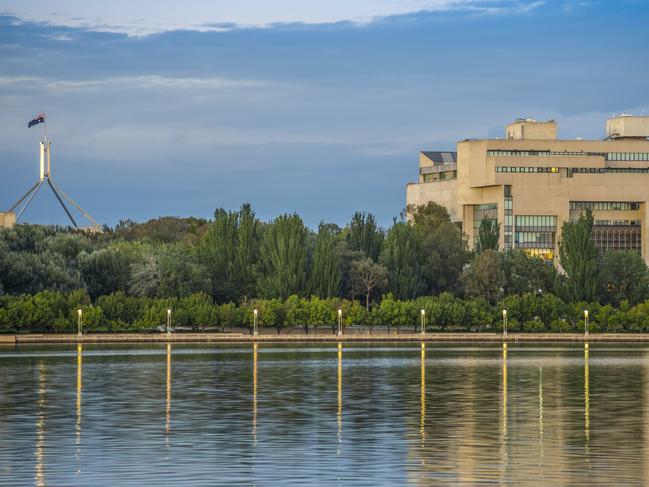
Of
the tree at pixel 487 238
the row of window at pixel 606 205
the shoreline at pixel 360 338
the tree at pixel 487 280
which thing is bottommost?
the shoreline at pixel 360 338

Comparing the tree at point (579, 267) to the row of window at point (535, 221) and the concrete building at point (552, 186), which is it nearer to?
the concrete building at point (552, 186)

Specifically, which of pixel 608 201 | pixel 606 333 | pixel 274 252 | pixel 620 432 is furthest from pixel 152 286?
A: pixel 620 432

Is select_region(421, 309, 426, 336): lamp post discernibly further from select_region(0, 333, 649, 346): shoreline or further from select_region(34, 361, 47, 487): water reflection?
select_region(34, 361, 47, 487): water reflection

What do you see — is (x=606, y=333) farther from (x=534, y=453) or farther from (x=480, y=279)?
(x=534, y=453)

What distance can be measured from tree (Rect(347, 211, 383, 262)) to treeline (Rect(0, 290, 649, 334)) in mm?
6482

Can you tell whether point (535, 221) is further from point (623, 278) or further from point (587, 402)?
point (587, 402)

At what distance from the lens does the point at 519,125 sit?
155 m

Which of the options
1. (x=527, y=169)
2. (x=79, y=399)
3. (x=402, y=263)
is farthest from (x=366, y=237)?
(x=79, y=399)

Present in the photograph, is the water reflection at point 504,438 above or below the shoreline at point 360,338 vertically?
below

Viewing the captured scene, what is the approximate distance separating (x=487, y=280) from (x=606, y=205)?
32.7 meters

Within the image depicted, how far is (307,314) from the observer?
111188 millimetres

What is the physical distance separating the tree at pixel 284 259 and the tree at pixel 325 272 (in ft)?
2.83

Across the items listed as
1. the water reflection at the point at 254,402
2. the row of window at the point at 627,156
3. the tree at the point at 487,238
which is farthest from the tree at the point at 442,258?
the water reflection at the point at 254,402

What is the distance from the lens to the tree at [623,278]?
12150 centimetres
